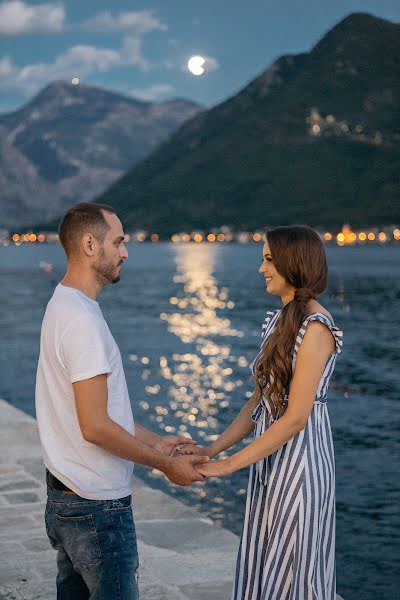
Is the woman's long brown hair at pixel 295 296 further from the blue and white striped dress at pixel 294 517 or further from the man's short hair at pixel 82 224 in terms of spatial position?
the man's short hair at pixel 82 224

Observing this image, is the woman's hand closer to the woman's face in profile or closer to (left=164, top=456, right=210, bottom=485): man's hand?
(left=164, top=456, right=210, bottom=485): man's hand

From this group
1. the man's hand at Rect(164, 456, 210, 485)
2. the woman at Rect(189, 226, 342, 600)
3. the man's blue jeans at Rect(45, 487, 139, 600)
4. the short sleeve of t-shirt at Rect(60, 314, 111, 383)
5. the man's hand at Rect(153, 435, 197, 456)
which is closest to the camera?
the short sleeve of t-shirt at Rect(60, 314, 111, 383)

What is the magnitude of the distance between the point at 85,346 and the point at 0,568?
2.93m

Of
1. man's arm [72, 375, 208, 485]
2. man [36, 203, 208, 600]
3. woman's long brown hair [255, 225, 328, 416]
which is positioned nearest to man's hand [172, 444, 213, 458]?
woman's long brown hair [255, 225, 328, 416]

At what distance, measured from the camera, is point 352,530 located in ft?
38.4

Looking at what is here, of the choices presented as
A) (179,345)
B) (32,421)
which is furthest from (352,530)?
(179,345)

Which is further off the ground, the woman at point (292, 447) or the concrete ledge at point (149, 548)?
the woman at point (292, 447)

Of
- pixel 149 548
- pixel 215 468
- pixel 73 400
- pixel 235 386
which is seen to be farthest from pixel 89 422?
pixel 235 386

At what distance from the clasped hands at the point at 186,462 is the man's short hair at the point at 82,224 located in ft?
3.07

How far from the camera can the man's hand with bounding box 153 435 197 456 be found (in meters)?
3.90

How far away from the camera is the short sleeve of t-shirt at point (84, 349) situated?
303 centimetres

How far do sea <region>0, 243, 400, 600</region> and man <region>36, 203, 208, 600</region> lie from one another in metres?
Answer: 7.16

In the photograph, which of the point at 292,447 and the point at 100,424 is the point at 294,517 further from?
the point at 100,424

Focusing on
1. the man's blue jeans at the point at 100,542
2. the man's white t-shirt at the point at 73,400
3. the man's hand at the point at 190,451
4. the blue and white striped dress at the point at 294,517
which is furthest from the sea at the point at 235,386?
the man's white t-shirt at the point at 73,400
